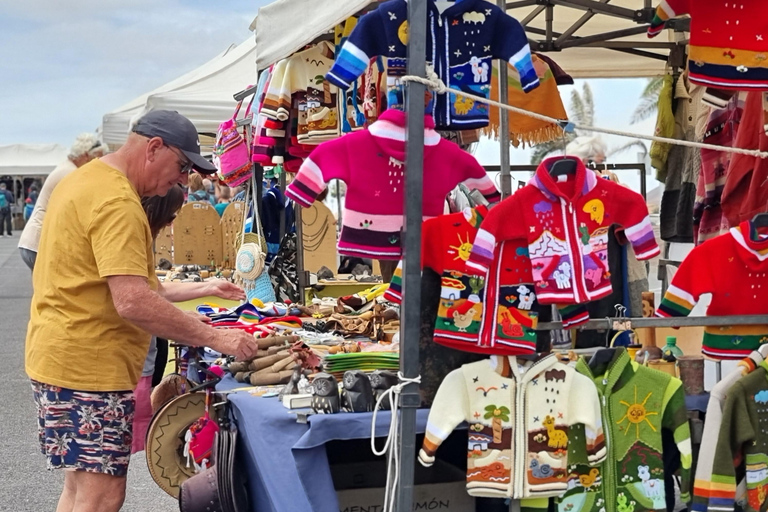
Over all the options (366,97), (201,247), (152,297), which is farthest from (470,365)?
(201,247)

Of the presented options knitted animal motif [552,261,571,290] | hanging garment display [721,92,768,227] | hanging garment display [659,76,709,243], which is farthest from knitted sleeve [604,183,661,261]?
hanging garment display [659,76,709,243]

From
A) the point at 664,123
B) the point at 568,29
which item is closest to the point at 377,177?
the point at 664,123

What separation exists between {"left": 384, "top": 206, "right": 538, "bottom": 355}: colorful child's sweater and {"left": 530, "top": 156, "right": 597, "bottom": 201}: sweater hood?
7.9 inches

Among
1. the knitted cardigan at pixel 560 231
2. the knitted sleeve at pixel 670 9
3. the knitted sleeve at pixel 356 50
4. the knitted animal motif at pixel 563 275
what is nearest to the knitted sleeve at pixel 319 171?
the knitted sleeve at pixel 356 50

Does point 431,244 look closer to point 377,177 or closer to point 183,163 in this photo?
point 377,177

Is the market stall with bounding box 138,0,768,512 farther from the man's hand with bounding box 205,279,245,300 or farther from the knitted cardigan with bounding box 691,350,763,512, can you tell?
the man's hand with bounding box 205,279,245,300

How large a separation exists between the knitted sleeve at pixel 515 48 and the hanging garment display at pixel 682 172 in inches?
67.3

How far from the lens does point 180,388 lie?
15.3ft

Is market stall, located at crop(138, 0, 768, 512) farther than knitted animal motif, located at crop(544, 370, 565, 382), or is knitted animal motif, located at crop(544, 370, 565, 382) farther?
knitted animal motif, located at crop(544, 370, 565, 382)

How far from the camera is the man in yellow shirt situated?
9.66 feet

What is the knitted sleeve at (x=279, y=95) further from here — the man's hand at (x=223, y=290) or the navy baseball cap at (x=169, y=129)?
the navy baseball cap at (x=169, y=129)

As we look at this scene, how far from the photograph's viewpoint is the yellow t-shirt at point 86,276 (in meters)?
2.94

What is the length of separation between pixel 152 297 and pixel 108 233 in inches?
10.3

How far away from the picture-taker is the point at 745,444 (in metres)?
3.00
